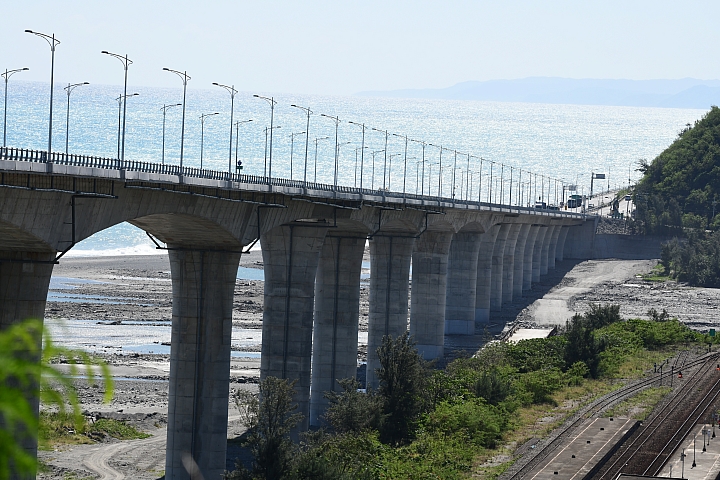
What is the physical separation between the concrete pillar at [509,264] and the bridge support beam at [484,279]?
1197 cm

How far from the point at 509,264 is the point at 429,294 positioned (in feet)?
138

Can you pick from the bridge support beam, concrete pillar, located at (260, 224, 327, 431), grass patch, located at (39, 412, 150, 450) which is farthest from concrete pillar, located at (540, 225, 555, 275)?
grass patch, located at (39, 412, 150, 450)

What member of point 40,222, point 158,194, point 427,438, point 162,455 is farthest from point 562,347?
point 40,222

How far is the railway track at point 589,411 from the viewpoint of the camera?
157 ft

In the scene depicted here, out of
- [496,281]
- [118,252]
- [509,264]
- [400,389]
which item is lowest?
[400,389]

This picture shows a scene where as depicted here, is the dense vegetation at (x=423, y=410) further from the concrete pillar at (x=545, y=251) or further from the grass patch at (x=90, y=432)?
the concrete pillar at (x=545, y=251)

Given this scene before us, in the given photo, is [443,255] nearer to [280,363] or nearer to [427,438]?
[280,363]

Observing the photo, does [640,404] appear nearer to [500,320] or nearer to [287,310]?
[287,310]

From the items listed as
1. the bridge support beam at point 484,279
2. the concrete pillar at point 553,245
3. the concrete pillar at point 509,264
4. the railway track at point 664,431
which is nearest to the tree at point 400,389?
the railway track at point 664,431

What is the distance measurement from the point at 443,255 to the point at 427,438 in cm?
5024

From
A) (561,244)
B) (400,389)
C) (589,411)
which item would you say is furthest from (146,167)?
(561,244)

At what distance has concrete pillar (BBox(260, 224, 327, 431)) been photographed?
65125mm

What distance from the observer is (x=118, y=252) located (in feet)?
611

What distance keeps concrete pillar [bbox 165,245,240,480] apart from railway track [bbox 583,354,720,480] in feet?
60.4
